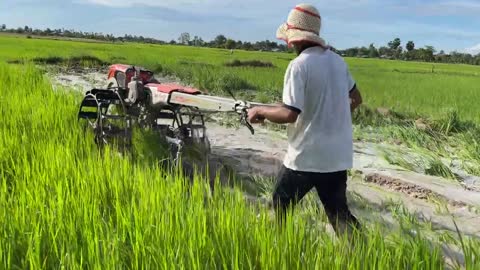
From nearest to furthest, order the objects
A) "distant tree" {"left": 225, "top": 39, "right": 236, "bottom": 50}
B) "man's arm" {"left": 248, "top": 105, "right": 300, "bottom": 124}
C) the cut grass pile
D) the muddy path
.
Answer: the cut grass pile < "man's arm" {"left": 248, "top": 105, "right": 300, "bottom": 124} < the muddy path < "distant tree" {"left": 225, "top": 39, "right": 236, "bottom": 50}

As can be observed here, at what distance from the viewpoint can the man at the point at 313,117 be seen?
7.88 feet

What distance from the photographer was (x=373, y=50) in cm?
5616

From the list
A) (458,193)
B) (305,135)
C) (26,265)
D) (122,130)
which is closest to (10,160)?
(122,130)

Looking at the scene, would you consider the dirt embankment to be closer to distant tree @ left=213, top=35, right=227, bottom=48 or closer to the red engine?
the red engine

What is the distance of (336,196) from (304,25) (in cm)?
82

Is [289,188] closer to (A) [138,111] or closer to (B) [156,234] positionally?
(B) [156,234]

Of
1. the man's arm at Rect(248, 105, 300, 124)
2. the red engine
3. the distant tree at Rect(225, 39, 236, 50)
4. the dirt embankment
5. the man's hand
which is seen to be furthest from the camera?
the distant tree at Rect(225, 39, 236, 50)

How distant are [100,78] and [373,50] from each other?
46.8 meters

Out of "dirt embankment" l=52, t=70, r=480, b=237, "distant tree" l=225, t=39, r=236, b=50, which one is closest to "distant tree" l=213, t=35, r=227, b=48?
"distant tree" l=225, t=39, r=236, b=50

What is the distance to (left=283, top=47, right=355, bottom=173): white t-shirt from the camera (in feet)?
7.92

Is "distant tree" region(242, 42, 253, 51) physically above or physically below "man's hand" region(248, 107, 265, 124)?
below

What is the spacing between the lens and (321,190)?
263cm

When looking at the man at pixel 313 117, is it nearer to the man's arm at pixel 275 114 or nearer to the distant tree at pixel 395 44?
the man's arm at pixel 275 114

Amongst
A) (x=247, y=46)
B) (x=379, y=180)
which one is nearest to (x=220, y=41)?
(x=247, y=46)
